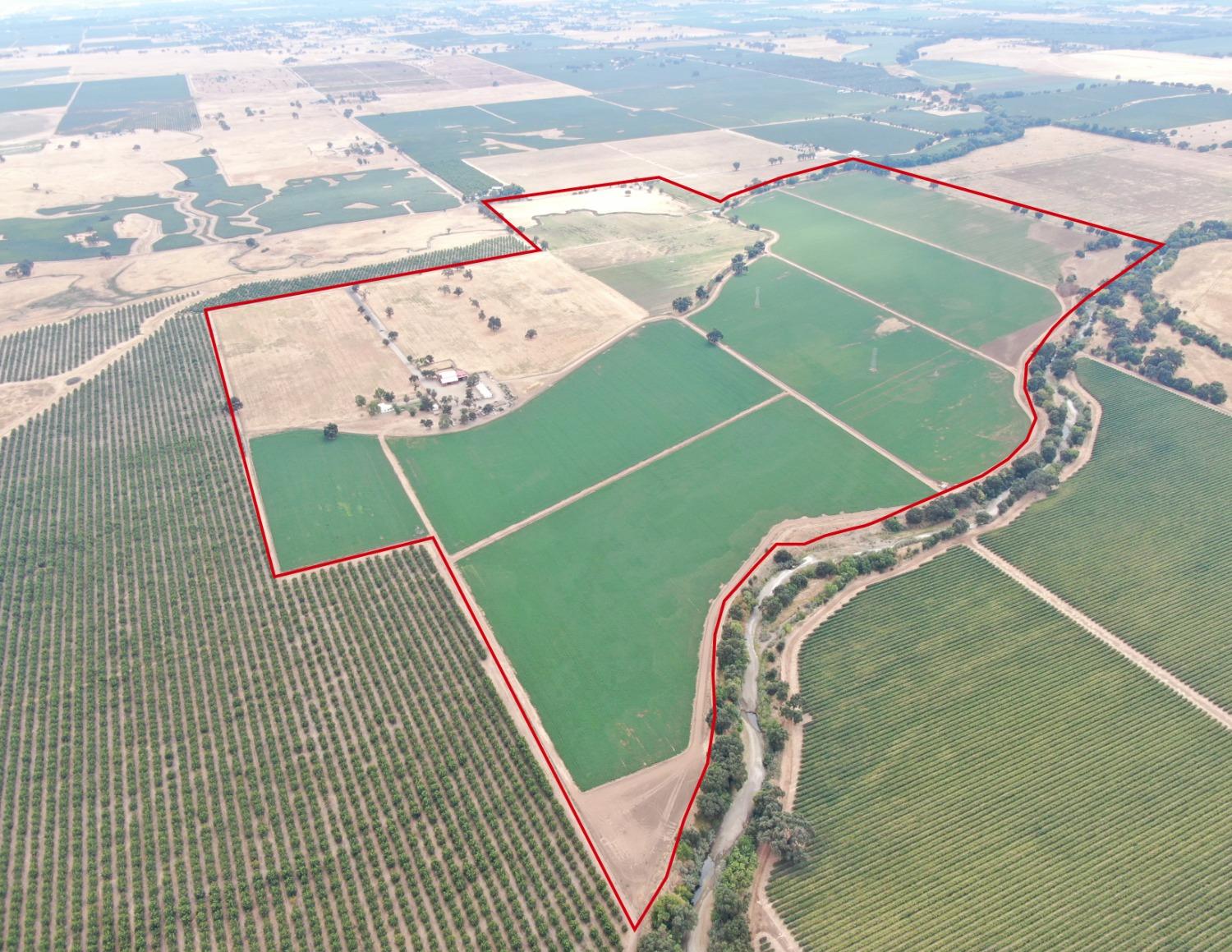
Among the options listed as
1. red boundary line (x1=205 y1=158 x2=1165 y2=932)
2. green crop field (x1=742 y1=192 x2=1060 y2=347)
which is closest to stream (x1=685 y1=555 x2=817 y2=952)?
red boundary line (x1=205 y1=158 x2=1165 y2=932)

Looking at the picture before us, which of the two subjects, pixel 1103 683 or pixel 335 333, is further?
pixel 335 333

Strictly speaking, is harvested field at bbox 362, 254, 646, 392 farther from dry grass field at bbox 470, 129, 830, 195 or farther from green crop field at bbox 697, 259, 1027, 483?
dry grass field at bbox 470, 129, 830, 195

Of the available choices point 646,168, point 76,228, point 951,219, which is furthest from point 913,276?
point 76,228

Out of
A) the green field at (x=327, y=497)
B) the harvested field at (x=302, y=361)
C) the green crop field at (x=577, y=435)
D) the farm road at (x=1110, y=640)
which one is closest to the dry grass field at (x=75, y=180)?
the harvested field at (x=302, y=361)

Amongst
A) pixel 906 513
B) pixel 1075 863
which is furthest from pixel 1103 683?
pixel 906 513

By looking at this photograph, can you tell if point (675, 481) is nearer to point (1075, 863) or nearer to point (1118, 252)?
point (1075, 863)

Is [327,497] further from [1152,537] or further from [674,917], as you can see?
[1152,537]

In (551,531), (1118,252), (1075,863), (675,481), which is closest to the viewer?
(1075,863)
